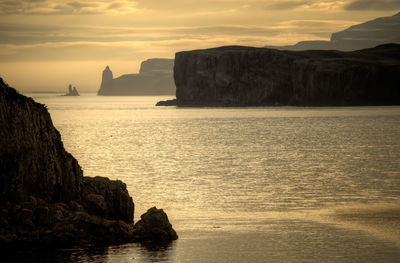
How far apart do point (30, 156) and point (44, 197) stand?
7.60 ft

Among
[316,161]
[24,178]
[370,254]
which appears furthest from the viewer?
[316,161]

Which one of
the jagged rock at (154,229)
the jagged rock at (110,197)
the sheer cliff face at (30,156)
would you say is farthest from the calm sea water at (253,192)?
the sheer cliff face at (30,156)

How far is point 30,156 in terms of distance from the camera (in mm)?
33344

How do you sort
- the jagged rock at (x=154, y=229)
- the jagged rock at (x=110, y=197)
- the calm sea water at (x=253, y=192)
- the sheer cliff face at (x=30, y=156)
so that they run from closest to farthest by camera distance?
the calm sea water at (x=253, y=192) < the sheer cliff face at (x=30, y=156) < the jagged rock at (x=154, y=229) < the jagged rock at (x=110, y=197)

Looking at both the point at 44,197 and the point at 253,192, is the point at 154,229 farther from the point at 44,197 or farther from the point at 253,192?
the point at 253,192

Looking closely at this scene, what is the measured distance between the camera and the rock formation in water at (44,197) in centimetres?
3130

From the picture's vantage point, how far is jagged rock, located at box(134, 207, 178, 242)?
108 feet

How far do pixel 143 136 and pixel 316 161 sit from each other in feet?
202

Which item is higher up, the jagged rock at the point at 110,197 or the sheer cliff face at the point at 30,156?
the sheer cliff face at the point at 30,156

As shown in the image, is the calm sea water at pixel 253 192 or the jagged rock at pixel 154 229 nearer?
the calm sea water at pixel 253 192

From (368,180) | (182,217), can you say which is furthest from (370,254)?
(368,180)

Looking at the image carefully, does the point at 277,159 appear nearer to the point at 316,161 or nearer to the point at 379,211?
the point at 316,161

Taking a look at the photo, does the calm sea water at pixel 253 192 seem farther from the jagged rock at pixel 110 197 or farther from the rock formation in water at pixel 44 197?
the jagged rock at pixel 110 197

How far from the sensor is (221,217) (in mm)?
39688
